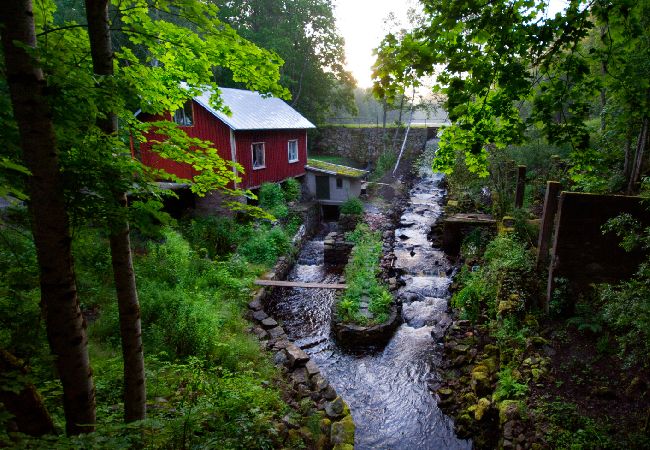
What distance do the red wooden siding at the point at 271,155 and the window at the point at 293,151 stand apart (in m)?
0.25

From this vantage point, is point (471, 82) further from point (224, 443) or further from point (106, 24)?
point (224, 443)

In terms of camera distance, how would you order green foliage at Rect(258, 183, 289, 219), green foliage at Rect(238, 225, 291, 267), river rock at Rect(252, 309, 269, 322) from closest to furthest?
river rock at Rect(252, 309, 269, 322) → green foliage at Rect(238, 225, 291, 267) → green foliage at Rect(258, 183, 289, 219)

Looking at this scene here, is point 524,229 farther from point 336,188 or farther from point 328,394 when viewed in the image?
point 336,188

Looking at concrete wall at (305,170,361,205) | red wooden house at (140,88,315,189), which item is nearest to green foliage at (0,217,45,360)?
red wooden house at (140,88,315,189)

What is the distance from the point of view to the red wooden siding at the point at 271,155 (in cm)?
1764

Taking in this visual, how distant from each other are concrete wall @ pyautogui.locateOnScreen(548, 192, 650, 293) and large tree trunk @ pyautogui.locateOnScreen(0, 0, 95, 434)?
8.18 m

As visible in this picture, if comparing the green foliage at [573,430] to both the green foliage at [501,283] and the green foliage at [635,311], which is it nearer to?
the green foliage at [635,311]

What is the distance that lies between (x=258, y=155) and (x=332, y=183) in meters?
5.90

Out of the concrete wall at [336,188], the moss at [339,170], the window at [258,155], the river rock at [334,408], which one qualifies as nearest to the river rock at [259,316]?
the river rock at [334,408]

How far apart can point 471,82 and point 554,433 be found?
5.08 metres

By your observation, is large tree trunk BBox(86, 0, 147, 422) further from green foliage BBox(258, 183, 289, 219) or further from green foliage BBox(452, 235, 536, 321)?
green foliage BBox(258, 183, 289, 219)

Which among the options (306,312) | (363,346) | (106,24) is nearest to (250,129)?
(306,312)

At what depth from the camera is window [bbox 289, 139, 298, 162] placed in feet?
71.8

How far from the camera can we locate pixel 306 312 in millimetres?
11695
